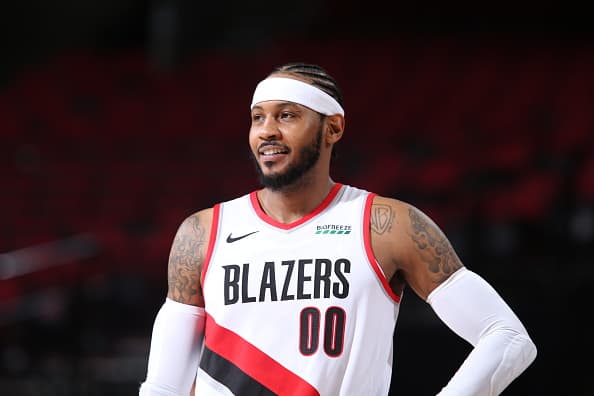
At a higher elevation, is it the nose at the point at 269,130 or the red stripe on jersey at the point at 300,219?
the nose at the point at 269,130

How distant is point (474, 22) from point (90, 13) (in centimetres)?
580

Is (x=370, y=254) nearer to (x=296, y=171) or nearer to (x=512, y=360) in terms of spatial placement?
(x=296, y=171)

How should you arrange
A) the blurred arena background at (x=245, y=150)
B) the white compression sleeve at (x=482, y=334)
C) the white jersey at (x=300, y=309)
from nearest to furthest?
the white compression sleeve at (x=482, y=334), the white jersey at (x=300, y=309), the blurred arena background at (x=245, y=150)

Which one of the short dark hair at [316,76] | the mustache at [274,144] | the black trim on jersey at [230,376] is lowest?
the black trim on jersey at [230,376]

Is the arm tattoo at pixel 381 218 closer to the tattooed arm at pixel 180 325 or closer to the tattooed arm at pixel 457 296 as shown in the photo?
the tattooed arm at pixel 457 296

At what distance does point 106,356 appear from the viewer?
684 centimetres

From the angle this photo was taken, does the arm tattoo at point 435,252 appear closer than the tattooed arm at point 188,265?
Yes

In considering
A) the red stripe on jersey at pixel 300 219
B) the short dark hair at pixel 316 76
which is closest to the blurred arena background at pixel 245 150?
the red stripe on jersey at pixel 300 219

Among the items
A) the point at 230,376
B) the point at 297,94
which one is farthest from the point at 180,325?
the point at 297,94

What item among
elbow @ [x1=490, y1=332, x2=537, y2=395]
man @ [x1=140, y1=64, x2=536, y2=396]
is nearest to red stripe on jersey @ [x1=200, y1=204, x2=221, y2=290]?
man @ [x1=140, y1=64, x2=536, y2=396]

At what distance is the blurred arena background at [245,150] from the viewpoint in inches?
251

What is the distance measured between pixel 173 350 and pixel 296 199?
1.71ft

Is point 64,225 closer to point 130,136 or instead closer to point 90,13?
point 130,136

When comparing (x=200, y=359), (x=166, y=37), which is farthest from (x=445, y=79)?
(x=200, y=359)
